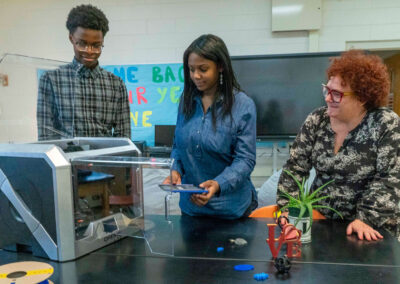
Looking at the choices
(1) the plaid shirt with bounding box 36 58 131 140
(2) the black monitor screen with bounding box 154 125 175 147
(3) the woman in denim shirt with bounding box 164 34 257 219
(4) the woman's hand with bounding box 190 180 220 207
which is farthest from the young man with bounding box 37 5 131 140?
(2) the black monitor screen with bounding box 154 125 175 147

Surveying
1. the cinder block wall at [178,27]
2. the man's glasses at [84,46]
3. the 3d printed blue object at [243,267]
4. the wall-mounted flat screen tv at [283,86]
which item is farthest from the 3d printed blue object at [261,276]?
the cinder block wall at [178,27]

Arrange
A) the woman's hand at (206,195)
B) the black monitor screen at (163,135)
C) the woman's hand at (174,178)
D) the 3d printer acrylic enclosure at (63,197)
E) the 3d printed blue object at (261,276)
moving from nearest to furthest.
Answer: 1. the 3d printed blue object at (261,276)
2. the 3d printer acrylic enclosure at (63,197)
3. the woman's hand at (174,178)
4. the woman's hand at (206,195)
5. the black monitor screen at (163,135)

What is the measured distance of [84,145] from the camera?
127 cm

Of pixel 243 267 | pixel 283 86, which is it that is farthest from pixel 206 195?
pixel 283 86

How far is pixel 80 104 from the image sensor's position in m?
1.54

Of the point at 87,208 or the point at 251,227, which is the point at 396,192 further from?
the point at 87,208

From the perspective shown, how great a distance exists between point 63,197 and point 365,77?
120cm

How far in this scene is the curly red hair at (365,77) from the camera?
4.46 feet

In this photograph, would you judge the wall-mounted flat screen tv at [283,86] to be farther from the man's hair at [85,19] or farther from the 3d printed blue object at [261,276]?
the 3d printed blue object at [261,276]

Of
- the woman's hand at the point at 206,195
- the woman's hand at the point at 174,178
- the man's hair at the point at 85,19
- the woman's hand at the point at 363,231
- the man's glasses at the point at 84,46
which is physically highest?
the man's hair at the point at 85,19

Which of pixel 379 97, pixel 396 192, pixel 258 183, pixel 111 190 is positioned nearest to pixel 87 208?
pixel 111 190

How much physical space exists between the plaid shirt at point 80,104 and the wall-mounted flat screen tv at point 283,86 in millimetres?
1524

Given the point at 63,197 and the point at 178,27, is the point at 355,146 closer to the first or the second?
the point at 63,197

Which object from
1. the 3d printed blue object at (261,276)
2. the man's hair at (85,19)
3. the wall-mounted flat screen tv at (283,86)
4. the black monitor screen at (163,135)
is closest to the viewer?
the 3d printed blue object at (261,276)
